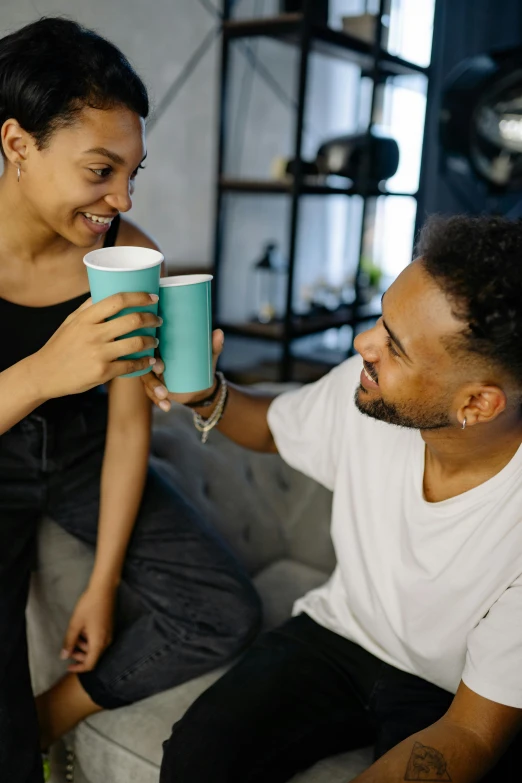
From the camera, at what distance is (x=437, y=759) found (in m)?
0.97

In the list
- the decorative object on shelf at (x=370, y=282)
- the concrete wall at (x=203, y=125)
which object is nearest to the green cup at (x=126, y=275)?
the concrete wall at (x=203, y=125)

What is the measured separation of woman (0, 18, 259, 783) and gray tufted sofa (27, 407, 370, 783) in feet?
0.18

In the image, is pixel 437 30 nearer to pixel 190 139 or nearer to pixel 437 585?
pixel 190 139

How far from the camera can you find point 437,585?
1177mm

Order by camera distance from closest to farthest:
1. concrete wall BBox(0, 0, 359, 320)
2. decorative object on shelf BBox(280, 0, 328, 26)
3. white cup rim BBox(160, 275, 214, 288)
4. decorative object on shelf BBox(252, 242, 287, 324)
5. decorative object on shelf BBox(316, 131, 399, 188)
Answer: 1. white cup rim BBox(160, 275, 214, 288)
2. concrete wall BBox(0, 0, 359, 320)
3. decorative object on shelf BBox(280, 0, 328, 26)
4. decorative object on shelf BBox(316, 131, 399, 188)
5. decorative object on shelf BBox(252, 242, 287, 324)

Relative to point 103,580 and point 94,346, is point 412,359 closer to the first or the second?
point 94,346

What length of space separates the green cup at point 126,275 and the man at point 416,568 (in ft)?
1.24

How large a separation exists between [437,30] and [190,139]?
2195mm

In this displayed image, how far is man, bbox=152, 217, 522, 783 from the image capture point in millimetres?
1021

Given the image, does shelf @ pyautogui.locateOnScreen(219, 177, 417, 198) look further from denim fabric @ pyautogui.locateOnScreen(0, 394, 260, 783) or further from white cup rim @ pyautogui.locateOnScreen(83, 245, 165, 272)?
white cup rim @ pyautogui.locateOnScreen(83, 245, 165, 272)

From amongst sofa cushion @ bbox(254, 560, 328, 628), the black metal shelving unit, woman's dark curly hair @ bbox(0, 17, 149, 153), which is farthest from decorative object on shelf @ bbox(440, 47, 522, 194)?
woman's dark curly hair @ bbox(0, 17, 149, 153)

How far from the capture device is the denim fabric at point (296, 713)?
1108 millimetres

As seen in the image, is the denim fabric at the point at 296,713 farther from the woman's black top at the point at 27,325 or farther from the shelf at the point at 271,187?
the shelf at the point at 271,187

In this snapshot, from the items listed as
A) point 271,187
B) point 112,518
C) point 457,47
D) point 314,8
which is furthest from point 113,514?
point 457,47
